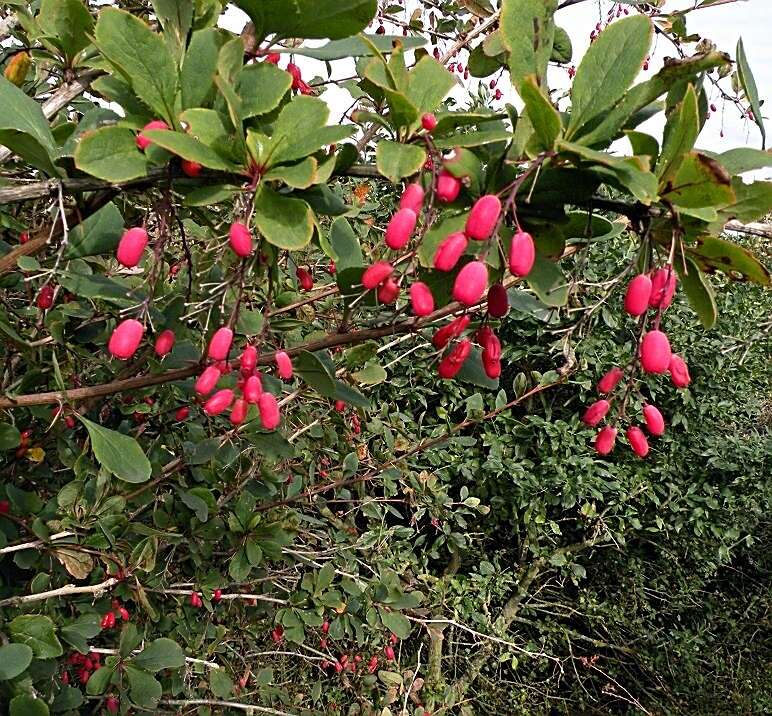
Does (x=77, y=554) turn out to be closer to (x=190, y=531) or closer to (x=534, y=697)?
(x=190, y=531)

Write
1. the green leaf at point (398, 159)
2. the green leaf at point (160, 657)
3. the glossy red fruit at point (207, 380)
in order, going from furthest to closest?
the green leaf at point (160, 657) < the glossy red fruit at point (207, 380) < the green leaf at point (398, 159)

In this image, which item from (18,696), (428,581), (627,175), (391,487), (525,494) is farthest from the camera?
(525,494)

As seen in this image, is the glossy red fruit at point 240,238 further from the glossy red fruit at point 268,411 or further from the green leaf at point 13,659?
the green leaf at point 13,659

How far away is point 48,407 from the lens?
4.49 feet

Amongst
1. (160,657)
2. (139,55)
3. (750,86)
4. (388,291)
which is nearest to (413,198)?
(388,291)

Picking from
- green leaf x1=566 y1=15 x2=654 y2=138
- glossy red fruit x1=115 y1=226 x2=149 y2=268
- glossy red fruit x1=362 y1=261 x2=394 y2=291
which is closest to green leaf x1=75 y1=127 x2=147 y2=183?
glossy red fruit x1=115 y1=226 x2=149 y2=268

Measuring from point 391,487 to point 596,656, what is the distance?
76.0 inches

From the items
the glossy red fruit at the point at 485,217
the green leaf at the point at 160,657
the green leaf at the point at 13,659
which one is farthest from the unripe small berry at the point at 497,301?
the green leaf at the point at 160,657

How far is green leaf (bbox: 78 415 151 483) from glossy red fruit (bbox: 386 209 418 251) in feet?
1.33

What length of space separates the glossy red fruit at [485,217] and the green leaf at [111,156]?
10.0 inches

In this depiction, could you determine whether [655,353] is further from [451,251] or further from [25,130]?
[25,130]

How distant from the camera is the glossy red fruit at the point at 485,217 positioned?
57 centimetres

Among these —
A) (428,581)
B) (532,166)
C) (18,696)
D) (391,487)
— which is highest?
(532,166)

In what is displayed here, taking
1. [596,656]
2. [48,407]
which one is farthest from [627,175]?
[596,656]
